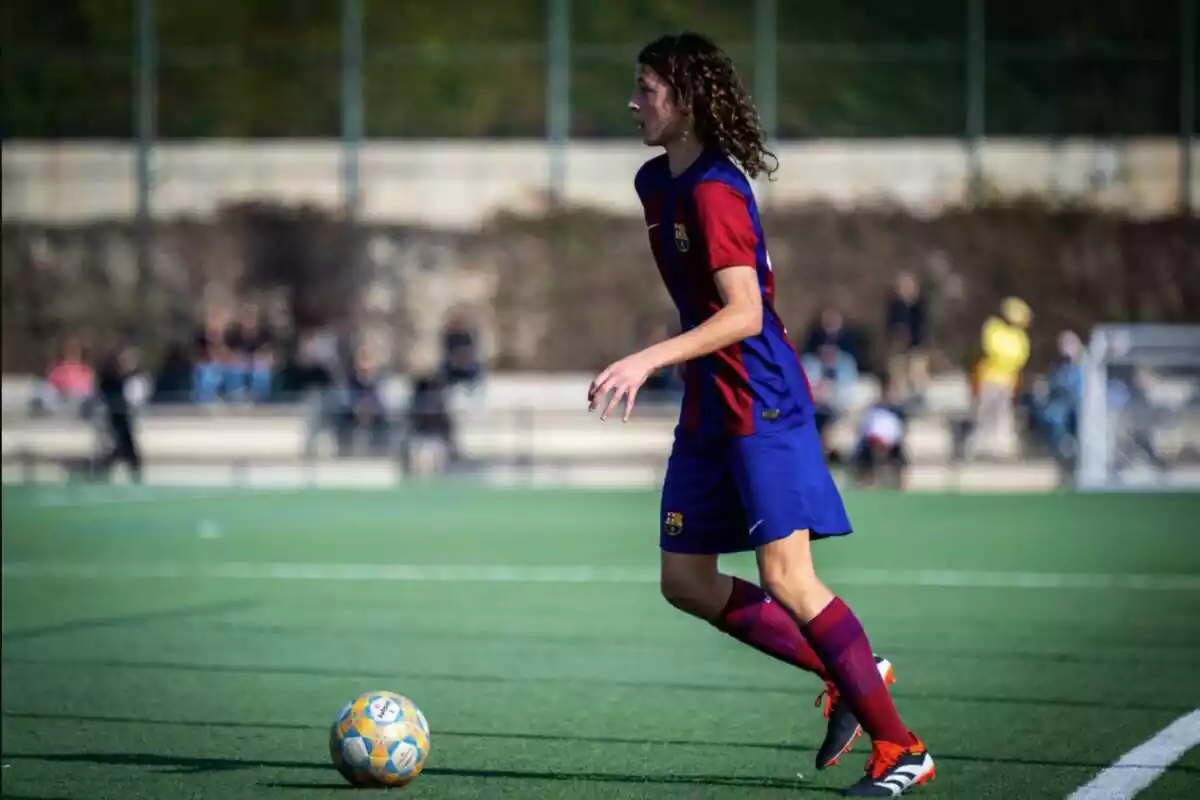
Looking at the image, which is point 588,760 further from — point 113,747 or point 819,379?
point 819,379

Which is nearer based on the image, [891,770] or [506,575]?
[891,770]

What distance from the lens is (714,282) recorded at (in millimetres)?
5922

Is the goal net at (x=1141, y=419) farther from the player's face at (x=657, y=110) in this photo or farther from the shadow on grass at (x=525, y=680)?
the player's face at (x=657, y=110)

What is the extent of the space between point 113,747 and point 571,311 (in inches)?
1056

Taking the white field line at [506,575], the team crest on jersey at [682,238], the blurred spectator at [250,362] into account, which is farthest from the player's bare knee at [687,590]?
the blurred spectator at [250,362]

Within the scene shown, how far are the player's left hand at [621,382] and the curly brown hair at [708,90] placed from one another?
735mm

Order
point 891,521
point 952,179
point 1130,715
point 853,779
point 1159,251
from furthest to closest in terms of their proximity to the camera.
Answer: point 952,179, point 1159,251, point 891,521, point 1130,715, point 853,779

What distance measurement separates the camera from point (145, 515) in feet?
66.1

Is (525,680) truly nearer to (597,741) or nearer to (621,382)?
(597,741)

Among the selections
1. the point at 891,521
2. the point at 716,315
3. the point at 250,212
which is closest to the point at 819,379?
the point at 891,521

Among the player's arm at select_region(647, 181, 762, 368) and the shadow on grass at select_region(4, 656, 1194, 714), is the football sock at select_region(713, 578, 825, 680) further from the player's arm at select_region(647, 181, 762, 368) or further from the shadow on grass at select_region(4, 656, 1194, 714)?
the shadow on grass at select_region(4, 656, 1194, 714)

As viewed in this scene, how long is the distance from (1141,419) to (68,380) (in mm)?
14752

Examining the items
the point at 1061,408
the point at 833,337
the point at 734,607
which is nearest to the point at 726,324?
the point at 734,607

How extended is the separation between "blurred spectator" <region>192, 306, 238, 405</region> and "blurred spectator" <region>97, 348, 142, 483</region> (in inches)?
75.1
